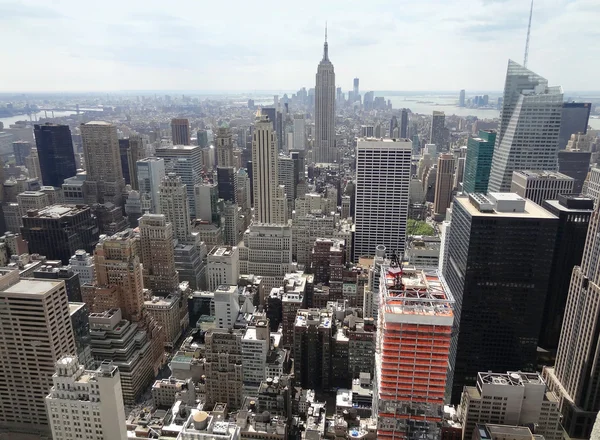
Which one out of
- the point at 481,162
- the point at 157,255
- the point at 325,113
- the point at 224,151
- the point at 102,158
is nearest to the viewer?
the point at 157,255

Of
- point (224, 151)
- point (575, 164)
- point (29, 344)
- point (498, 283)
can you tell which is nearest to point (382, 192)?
point (498, 283)

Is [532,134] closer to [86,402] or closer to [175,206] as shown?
[175,206]

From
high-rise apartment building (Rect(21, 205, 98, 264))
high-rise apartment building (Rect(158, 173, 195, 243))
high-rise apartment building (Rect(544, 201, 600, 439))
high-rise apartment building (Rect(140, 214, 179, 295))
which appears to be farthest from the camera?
high-rise apartment building (Rect(158, 173, 195, 243))

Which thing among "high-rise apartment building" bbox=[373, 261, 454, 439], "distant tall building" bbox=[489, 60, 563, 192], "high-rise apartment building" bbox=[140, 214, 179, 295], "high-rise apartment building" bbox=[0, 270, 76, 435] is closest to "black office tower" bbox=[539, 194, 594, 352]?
"distant tall building" bbox=[489, 60, 563, 192]

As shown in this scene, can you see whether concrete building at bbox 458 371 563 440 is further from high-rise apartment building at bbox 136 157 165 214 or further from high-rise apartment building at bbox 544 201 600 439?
high-rise apartment building at bbox 136 157 165 214

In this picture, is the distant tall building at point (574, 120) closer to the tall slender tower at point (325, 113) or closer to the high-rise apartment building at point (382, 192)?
the high-rise apartment building at point (382, 192)

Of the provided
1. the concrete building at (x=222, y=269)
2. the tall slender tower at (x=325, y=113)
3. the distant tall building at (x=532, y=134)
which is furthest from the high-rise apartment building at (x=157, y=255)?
the tall slender tower at (x=325, y=113)
